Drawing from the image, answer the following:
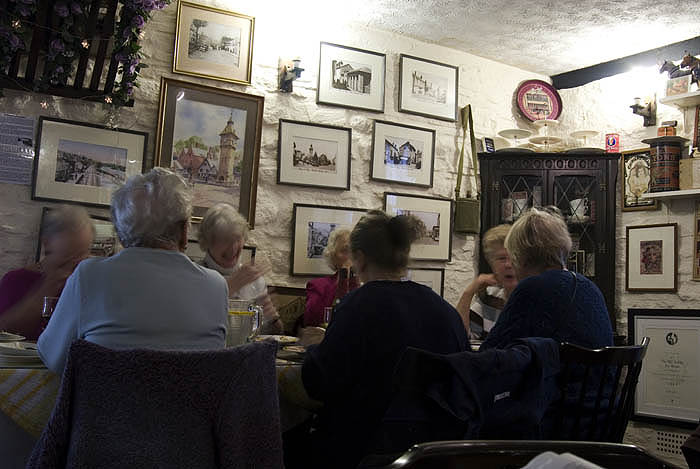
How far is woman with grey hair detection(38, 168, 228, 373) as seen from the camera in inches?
59.0

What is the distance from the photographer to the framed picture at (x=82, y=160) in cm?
378

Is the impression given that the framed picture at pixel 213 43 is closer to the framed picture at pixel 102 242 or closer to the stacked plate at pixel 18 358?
the framed picture at pixel 102 242

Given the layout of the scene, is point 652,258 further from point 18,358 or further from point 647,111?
point 18,358

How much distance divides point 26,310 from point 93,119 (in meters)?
1.71

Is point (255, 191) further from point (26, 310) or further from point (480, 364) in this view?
point (480, 364)

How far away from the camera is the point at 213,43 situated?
430 cm

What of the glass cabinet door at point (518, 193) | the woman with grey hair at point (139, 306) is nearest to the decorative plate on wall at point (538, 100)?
the glass cabinet door at point (518, 193)

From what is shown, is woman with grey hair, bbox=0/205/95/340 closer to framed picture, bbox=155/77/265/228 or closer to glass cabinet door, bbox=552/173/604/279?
framed picture, bbox=155/77/265/228

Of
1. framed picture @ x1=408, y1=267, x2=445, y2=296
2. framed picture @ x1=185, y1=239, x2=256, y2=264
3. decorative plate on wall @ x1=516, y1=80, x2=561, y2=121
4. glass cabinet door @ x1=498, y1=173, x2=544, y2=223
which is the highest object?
decorative plate on wall @ x1=516, y1=80, x2=561, y2=121

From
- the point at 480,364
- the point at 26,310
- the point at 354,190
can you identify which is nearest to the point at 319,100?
the point at 354,190

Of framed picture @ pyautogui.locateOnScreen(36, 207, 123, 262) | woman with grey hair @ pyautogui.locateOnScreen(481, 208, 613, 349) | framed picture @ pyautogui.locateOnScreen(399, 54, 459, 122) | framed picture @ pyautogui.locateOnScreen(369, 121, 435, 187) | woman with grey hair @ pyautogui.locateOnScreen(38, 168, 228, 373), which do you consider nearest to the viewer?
woman with grey hair @ pyautogui.locateOnScreen(38, 168, 228, 373)

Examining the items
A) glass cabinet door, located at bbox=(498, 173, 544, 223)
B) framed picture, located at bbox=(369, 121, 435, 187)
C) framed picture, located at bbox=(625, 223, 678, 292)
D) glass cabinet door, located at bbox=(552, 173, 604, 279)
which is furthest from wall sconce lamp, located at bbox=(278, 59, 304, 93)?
framed picture, located at bbox=(625, 223, 678, 292)

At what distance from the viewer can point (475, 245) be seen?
5238 mm

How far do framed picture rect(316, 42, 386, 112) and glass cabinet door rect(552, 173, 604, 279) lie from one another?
64.2 inches
